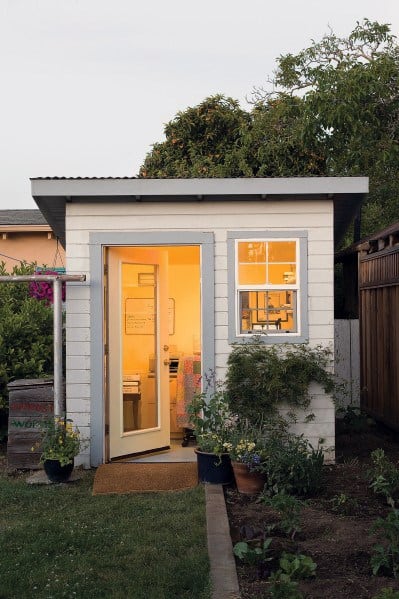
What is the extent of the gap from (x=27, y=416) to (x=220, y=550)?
3.46 m

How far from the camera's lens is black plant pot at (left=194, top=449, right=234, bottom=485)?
22.6 ft

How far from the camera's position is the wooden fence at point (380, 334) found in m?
8.86

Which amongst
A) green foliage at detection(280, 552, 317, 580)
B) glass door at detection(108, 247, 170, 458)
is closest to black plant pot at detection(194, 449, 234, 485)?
glass door at detection(108, 247, 170, 458)

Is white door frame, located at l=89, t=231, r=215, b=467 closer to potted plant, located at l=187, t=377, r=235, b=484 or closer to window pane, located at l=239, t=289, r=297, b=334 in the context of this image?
window pane, located at l=239, t=289, r=297, b=334

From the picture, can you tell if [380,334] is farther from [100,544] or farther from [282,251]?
[100,544]

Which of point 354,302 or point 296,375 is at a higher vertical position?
point 354,302

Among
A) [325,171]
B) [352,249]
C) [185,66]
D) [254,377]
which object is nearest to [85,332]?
[254,377]

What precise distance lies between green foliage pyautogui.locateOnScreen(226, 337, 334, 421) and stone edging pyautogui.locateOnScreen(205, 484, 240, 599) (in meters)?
1.18

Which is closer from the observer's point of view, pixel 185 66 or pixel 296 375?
pixel 296 375

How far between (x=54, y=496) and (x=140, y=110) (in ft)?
39.2

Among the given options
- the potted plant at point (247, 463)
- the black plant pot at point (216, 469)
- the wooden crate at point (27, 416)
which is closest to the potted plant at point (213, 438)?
the black plant pot at point (216, 469)

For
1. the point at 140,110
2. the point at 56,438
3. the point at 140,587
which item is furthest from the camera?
the point at 140,110

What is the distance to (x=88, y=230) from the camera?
7.68m

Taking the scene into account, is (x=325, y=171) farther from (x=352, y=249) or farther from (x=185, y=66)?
(x=352, y=249)
